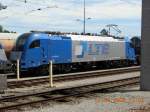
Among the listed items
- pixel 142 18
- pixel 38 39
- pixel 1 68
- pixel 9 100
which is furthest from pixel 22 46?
pixel 9 100

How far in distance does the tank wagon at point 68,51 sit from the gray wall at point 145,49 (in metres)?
12.9

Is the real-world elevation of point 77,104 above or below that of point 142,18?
below

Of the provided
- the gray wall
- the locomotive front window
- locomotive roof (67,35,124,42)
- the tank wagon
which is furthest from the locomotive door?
the gray wall

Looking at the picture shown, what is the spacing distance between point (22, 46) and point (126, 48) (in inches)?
692

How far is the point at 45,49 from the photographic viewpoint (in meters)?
34.4

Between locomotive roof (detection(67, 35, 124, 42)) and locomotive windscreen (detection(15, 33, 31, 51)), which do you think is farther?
locomotive roof (detection(67, 35, 124, 42))

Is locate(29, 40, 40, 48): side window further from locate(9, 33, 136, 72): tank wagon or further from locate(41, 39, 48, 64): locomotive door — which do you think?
locate(41, 39, 48, 64): locomotive door

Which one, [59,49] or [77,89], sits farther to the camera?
[59,49]

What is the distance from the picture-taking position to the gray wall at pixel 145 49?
68.2ft

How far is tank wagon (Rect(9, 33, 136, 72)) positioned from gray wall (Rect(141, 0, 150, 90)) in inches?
507

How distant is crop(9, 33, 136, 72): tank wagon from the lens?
33125 mm

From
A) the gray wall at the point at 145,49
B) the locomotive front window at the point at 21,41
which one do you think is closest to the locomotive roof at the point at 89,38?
the locomotive front window at the point at 21,41

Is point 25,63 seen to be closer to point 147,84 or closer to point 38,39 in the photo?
point 38,39

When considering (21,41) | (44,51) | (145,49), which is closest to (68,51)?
(44,51)
